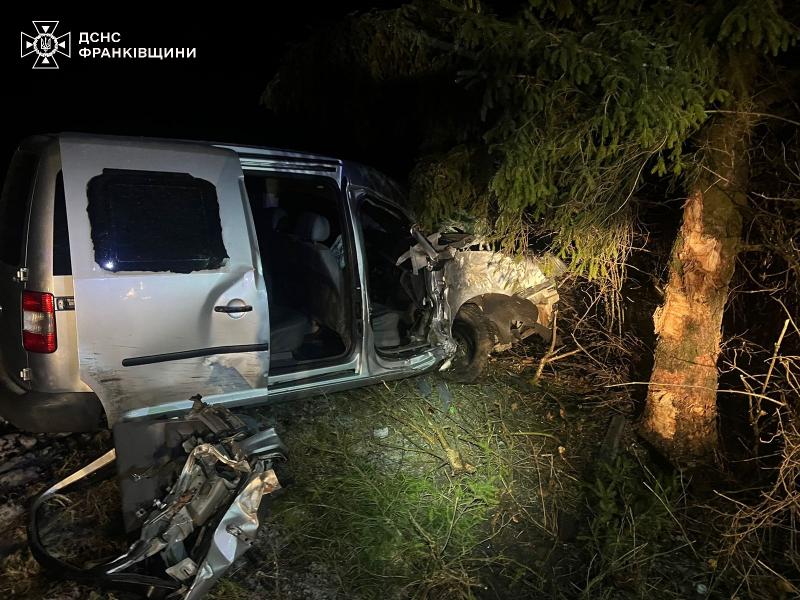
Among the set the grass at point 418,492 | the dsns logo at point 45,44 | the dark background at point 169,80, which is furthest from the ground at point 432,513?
the dsns logo at point 45,44

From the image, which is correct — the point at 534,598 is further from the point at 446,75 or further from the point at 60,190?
the point at 446,75

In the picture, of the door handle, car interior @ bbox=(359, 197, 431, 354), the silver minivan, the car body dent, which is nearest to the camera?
the silver minivan

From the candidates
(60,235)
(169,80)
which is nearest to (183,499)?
(60,235)

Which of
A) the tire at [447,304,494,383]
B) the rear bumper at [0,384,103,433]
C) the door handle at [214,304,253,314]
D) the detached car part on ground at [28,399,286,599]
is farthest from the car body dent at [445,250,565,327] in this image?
the rear bumper at [0,384,103,433]

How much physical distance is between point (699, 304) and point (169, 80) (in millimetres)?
12057

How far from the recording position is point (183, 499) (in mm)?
2717

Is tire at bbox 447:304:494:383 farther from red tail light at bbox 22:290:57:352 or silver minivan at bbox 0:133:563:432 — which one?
red tail light at bbox 22:290:57:352

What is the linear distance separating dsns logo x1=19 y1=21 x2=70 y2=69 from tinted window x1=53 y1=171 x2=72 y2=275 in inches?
414

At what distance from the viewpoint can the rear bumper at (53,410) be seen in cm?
304

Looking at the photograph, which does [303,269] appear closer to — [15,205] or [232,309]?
[232,309]

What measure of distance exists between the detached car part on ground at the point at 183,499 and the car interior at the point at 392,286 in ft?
5.94

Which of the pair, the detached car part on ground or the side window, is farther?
the side window

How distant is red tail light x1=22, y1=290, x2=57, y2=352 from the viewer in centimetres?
296

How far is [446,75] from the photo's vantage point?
175 inches
